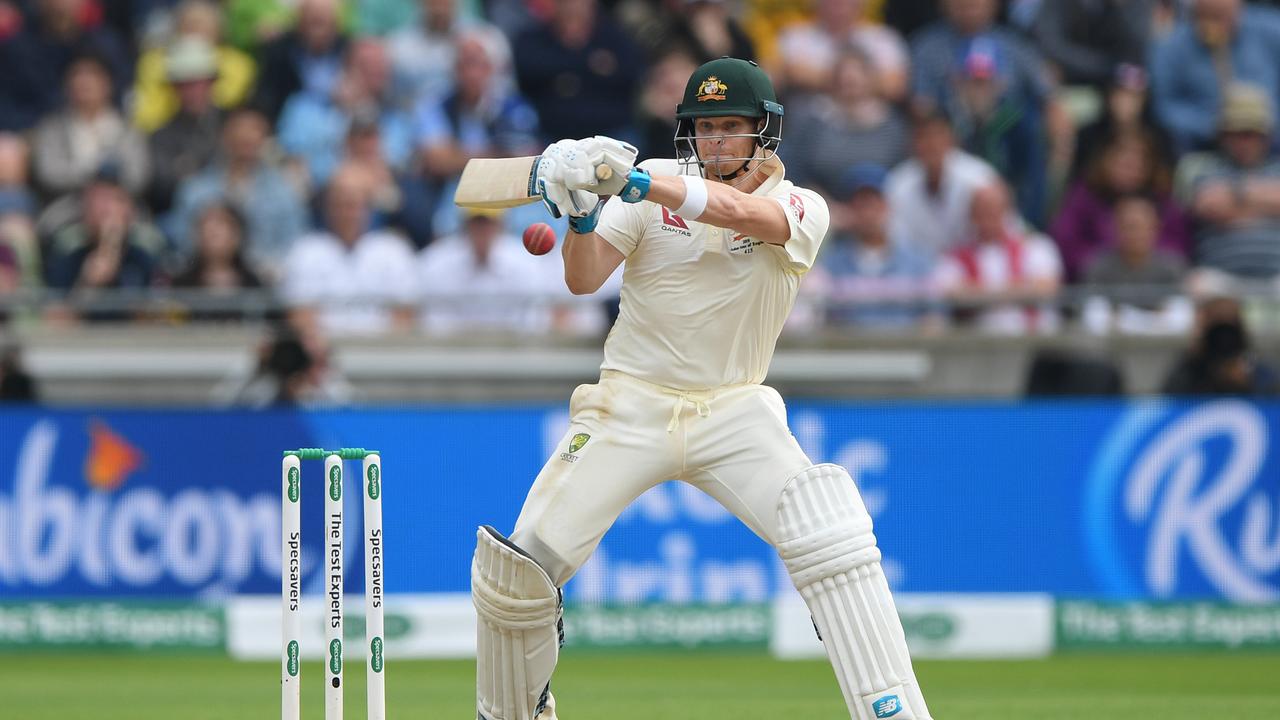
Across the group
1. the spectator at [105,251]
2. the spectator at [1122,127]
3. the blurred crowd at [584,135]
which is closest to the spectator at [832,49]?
the blurred crowd at [584,135]

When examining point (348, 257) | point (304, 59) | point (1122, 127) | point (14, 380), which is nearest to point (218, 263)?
point (348, 257)

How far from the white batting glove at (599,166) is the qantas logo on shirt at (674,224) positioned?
0.54 metres

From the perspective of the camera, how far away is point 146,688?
26.8 feet

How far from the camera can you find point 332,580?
496 centimetres

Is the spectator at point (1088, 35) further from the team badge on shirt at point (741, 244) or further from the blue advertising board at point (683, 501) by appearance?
the team badge on shirt at point (741, 244)

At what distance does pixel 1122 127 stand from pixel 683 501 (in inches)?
146

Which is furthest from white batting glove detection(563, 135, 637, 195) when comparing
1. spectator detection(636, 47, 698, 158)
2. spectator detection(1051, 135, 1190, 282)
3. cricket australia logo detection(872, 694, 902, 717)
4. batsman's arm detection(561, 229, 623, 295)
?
spectator detection(1051, 135, 1190, 282)

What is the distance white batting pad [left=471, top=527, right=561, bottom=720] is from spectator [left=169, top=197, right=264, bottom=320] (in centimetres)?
548

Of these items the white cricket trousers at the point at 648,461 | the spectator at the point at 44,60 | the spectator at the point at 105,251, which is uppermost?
the spectator at the point at 44,60

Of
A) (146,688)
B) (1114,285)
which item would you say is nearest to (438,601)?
(146,688)

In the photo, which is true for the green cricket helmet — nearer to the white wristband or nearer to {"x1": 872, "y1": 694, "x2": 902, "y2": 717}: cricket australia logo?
the white wristband

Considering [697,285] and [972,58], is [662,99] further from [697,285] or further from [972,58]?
[697,285]

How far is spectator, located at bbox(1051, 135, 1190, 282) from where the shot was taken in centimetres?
1102

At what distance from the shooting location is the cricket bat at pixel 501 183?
4.95 metres
